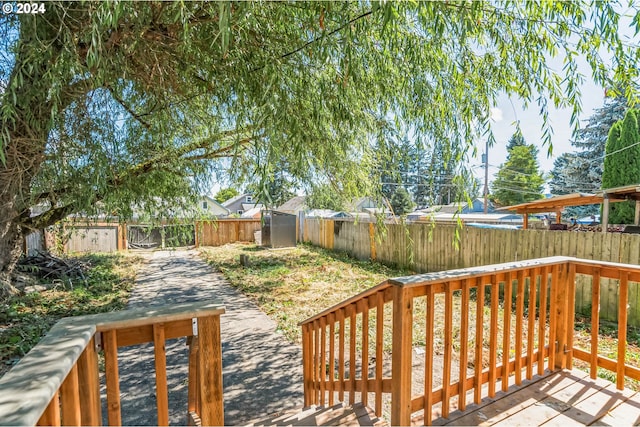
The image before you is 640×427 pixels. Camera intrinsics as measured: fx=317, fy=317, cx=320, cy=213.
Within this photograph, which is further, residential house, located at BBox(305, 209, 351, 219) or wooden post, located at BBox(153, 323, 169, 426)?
residential house, located at BBox(305, 209, 351, 219)

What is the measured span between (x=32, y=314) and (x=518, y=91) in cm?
667

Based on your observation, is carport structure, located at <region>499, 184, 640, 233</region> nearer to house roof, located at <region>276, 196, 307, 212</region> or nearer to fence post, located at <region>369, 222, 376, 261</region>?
fence post, located at <region>369, 222, 376, 261</region>

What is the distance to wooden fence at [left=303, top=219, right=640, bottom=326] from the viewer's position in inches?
174

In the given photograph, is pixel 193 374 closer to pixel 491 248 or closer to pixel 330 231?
pixel 491 248

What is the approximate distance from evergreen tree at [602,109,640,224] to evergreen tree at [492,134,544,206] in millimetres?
10555

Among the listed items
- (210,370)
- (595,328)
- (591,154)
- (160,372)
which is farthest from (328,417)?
(591,154)

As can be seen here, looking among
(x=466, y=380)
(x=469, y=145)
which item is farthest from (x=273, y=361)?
(x=469, y=145)

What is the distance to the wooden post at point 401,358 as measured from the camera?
1677 millimetres

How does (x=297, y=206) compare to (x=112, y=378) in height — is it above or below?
above

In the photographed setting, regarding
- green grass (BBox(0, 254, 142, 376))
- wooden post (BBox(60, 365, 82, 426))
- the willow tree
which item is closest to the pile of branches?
green grass (BBox(0, 254, 142, 376))

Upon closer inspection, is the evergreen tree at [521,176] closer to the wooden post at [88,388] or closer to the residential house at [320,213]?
the residential house at [320,213]

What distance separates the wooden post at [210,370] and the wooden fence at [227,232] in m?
12.6

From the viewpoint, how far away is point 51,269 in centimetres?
701

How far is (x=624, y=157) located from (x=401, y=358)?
13.5m
